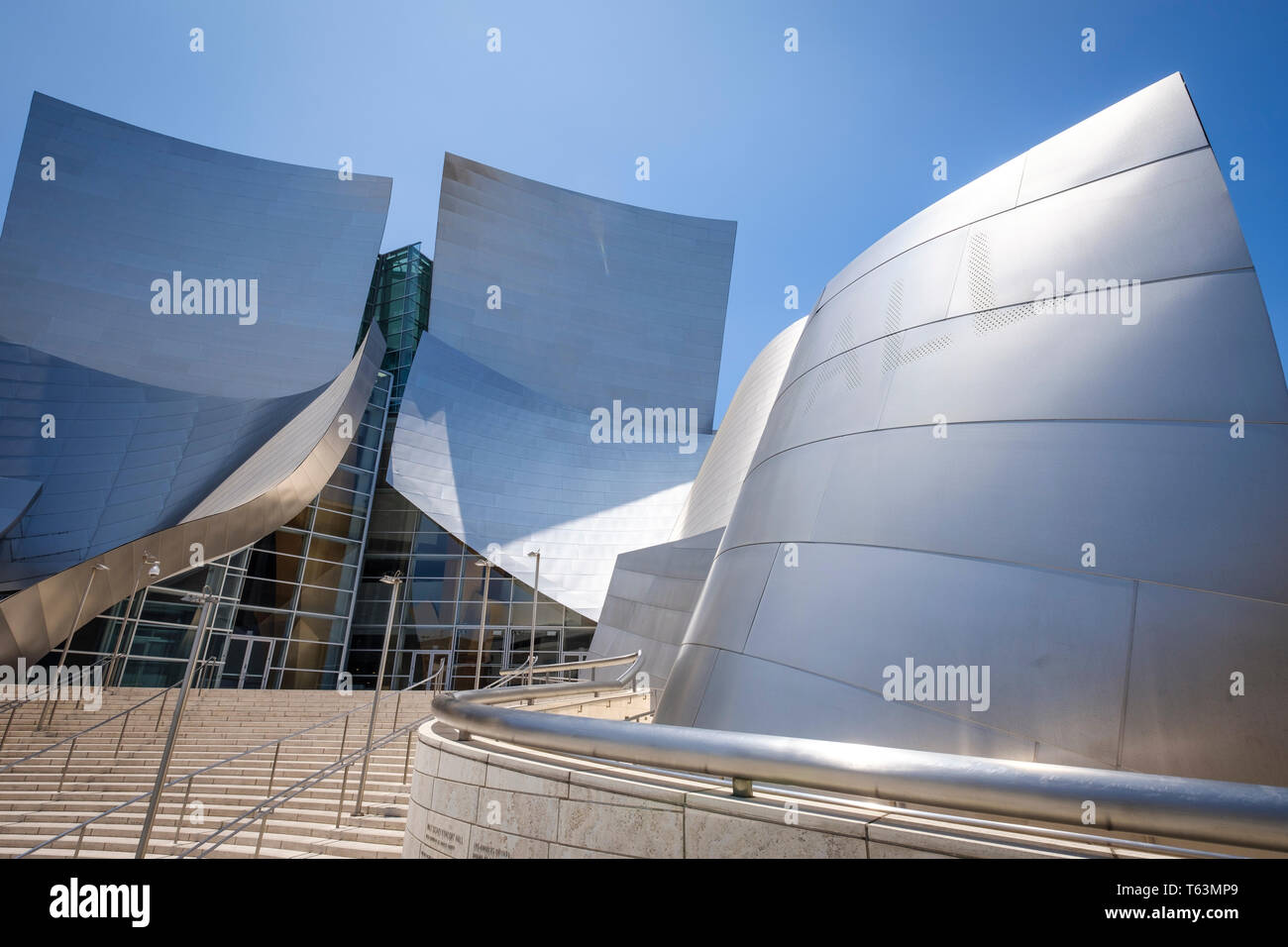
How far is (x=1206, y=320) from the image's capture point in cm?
515

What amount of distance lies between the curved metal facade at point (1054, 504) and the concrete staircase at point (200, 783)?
5.33 metres

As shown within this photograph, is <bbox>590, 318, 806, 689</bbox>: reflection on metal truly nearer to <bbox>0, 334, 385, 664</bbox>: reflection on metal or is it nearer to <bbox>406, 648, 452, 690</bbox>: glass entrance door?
<bbox>406, 648, 452, 690</bbox>: glass entrance door

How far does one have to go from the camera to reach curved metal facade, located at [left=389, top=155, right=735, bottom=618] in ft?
90.9

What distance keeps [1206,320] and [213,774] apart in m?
14.1

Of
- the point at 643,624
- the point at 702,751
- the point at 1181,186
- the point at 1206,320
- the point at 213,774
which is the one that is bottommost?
the point at 213,774

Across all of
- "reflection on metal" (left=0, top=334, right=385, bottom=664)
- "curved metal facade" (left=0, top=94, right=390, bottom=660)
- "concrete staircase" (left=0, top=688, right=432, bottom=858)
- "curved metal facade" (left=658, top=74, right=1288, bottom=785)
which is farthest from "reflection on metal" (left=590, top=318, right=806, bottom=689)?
"curved metal facade" (left=0, top=94, right=390, bottom=660)

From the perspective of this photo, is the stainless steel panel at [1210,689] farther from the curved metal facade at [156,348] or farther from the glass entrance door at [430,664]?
the glass entrance door at [430,664]

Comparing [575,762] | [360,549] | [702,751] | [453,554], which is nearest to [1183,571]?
[702,751]

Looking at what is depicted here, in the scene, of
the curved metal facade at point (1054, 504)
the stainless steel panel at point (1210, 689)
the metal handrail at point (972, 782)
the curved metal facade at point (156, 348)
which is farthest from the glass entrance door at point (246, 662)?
the stainless steel panel at point (1210, 689)

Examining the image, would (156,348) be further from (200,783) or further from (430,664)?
(200,783)

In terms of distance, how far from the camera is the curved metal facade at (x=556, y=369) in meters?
27.7

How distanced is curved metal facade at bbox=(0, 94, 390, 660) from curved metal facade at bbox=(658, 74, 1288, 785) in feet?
60.4

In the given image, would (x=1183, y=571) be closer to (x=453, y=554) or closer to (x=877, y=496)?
(x=877, y=496)
